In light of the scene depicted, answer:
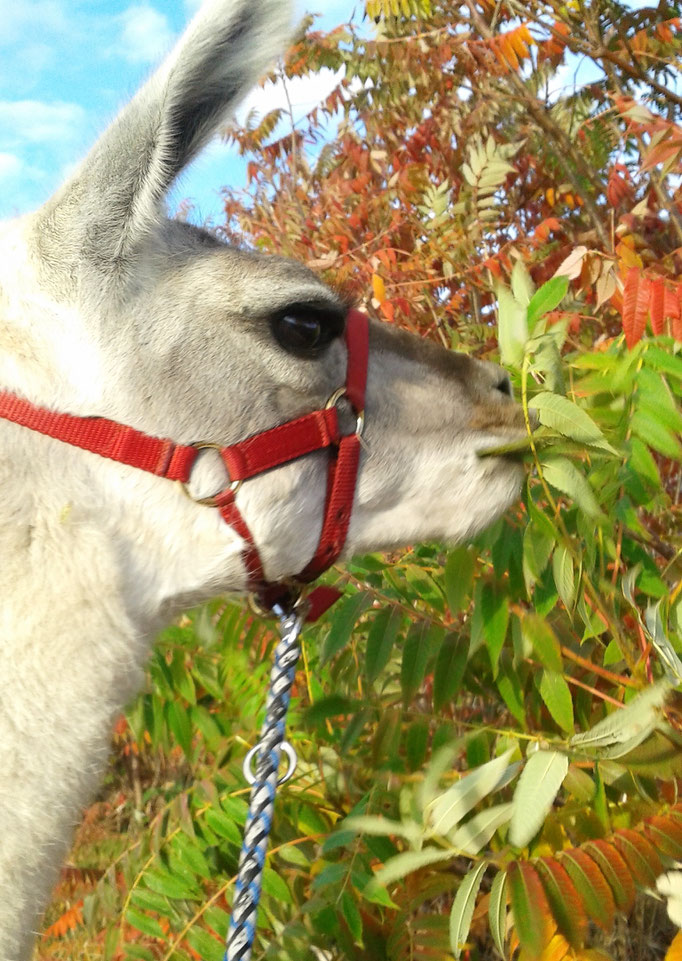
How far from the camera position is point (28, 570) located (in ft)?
5.32

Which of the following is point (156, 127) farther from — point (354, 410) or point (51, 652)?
point (51, 652)

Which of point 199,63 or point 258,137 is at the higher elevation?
point 258,137

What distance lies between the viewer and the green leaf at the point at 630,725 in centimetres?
149

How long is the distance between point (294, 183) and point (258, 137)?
1.23ft

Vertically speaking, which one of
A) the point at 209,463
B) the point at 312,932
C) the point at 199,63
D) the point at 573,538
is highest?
the point at 199,63

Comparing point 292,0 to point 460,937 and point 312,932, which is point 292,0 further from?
point 312,932

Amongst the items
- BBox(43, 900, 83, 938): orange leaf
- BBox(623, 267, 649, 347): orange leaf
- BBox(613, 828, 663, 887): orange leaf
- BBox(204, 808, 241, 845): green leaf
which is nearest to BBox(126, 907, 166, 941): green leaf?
BBox(204, 808, 241, 845): green leaf

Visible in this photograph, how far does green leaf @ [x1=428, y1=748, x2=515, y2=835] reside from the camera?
1.57m

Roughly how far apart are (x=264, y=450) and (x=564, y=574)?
0.71m


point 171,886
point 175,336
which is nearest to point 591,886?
point 171,886

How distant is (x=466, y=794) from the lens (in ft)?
5.19

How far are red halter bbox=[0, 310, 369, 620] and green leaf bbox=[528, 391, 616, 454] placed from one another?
0.45 metres

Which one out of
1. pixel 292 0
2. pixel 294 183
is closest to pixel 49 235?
pixel 292 0

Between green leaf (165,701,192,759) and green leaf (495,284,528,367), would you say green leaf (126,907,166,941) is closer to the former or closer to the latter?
green leaf (165,701,192,759)
